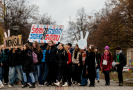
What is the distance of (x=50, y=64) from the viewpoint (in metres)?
11.0

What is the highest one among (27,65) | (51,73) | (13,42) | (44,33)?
(44,33)

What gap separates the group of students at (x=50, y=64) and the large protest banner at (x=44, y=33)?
76 centimetres

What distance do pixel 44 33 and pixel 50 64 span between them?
231cm

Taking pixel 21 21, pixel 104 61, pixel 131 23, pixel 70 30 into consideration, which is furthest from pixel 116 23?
pixel 70 30

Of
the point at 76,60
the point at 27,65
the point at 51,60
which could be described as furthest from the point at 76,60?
the point at 27,65

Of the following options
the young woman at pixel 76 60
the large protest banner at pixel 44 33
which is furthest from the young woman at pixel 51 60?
the large protest banner at pixel 44 33

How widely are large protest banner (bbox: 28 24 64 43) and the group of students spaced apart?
76 centimetres

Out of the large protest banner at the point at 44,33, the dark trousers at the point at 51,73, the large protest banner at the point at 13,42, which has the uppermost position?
the large protest banner at the point at 44,33

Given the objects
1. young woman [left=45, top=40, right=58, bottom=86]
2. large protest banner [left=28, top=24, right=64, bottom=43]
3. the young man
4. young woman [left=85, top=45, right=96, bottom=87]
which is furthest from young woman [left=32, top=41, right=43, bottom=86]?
the young man

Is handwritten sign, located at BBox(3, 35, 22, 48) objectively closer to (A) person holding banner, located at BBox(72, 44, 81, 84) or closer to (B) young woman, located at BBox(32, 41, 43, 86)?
(B) young woman, located at BBox(32, 41, 43, 86)

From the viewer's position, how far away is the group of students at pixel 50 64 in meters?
10.6

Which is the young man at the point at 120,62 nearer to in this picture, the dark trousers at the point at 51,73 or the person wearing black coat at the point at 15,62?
the dark trousers at the point at 51,73

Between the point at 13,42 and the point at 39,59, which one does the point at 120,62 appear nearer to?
the point at 39,59

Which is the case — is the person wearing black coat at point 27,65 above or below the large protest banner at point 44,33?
below
